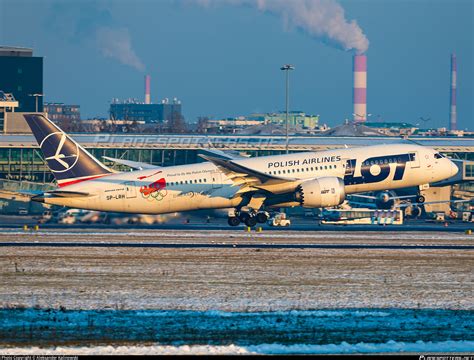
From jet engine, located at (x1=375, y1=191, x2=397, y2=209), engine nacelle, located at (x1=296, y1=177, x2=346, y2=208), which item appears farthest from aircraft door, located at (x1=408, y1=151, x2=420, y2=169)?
jet engine, located at (x1=375, y1=191, x2=397, y2=209)

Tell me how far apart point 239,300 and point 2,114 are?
4259 inches

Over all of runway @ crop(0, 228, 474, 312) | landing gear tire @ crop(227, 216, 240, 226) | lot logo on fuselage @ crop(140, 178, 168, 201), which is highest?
lot logo on fuselage @ crop(140, 178, 168, 201)

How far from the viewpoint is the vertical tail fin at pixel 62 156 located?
56.4 m

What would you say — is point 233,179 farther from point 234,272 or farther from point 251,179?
point 234,272

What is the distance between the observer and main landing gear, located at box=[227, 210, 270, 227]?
58.1 metres

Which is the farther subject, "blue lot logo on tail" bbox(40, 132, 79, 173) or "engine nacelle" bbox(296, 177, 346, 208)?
"blue lot logo on tail" bbox(40, 132, 79, 173)

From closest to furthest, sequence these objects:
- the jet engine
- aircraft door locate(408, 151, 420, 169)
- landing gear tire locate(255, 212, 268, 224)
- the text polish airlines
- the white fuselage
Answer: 1. the text polish airlines
2. the white fuselage
3. landing gear tire locate(255, 212, 268, 224)
4. aircraft door locate(408, 151, 420, 169)
5. the jet engine

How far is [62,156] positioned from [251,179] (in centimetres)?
1167

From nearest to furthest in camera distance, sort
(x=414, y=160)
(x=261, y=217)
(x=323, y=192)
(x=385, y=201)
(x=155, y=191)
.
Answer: (x=323, y=192) → (x=155, y=191) → (x=261, y=217) → (x=414, y=160) → (x=385, y=201)

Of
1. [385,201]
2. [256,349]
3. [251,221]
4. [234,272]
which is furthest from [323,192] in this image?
[256,349]

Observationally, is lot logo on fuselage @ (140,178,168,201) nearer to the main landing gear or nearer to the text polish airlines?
the text polish airlines

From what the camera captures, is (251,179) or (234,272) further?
(251,179)

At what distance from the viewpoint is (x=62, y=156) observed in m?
56.4

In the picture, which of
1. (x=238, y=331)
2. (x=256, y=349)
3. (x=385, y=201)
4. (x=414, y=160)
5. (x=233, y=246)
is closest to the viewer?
(x=256, y=349)
